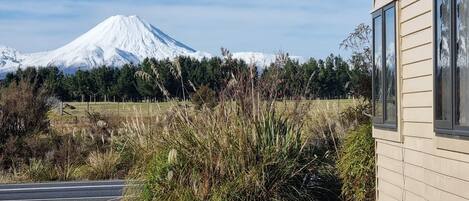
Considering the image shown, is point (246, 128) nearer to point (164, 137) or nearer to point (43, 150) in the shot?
point (164, 137)

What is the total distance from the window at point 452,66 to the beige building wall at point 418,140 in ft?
0.56

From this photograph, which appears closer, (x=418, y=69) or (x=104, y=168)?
(x=418, y=69)

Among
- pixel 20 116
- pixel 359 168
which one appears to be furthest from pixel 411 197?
pixel 20 116

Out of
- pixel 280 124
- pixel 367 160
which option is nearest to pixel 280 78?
pixel 280 124

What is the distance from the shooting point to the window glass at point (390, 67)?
8.66 meters

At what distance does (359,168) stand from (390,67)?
7.99 ft

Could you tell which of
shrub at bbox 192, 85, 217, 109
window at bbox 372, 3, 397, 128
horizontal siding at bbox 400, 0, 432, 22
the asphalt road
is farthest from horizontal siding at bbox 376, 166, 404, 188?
the asphalt road

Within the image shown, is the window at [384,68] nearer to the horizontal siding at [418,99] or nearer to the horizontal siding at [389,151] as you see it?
the horizontal siding at [389,151]

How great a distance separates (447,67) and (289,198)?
3774 millimetres

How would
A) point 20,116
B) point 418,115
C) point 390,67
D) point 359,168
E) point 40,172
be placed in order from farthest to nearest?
point 20,116 < point 40,172 < point 359,168 < point 390,67 < point 418,115

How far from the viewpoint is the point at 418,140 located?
7.70 meters

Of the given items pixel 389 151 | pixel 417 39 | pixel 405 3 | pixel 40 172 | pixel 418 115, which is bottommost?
pixel 40 172

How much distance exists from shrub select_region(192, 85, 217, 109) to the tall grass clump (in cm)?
18

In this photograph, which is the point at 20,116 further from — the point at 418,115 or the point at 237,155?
the point at 418,115
